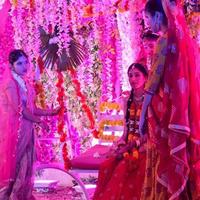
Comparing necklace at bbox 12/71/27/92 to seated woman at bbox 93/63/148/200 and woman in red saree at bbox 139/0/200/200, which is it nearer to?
seated woman at bbox 93/63/148/200

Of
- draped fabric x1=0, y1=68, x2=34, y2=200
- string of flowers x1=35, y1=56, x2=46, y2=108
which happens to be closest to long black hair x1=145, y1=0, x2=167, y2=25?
draped fabric x1=0, y1=68, x2=34, y2=200

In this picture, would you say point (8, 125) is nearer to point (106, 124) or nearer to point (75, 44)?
point (106, 124)

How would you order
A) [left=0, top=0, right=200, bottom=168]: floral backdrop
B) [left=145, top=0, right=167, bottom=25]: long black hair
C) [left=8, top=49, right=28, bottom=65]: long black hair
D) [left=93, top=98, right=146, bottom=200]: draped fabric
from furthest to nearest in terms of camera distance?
[left=0, top=0, right=200, bottom=168]: floral backdrop < [left=8, top=49, right=28, bottom=65]: long black hair < [left=93, top=98, right=146, bottom=200]: draped fabric < [left=145, top=0, right=167, bottom=25]: long black hair

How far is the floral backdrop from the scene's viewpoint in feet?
17.6

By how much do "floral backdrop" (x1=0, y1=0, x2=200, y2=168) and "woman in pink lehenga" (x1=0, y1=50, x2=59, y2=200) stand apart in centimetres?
74

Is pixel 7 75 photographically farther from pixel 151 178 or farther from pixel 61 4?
pixel 151 178

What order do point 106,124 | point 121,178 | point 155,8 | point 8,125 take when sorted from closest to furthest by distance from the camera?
point 155,8
point 121,178
point 8,125
point 106,124

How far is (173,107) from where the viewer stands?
2816mm

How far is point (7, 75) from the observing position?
4.54 metres

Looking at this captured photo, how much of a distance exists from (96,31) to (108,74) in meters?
0.58

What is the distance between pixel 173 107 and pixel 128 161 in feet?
3.85

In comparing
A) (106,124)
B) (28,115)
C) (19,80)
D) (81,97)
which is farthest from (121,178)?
(81,97)

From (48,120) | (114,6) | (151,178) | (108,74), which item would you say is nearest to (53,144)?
(48,120)

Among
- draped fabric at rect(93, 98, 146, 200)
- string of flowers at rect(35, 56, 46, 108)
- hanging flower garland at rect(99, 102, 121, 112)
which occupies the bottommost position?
draped fabric at rect(93, 98, 146, 200)
